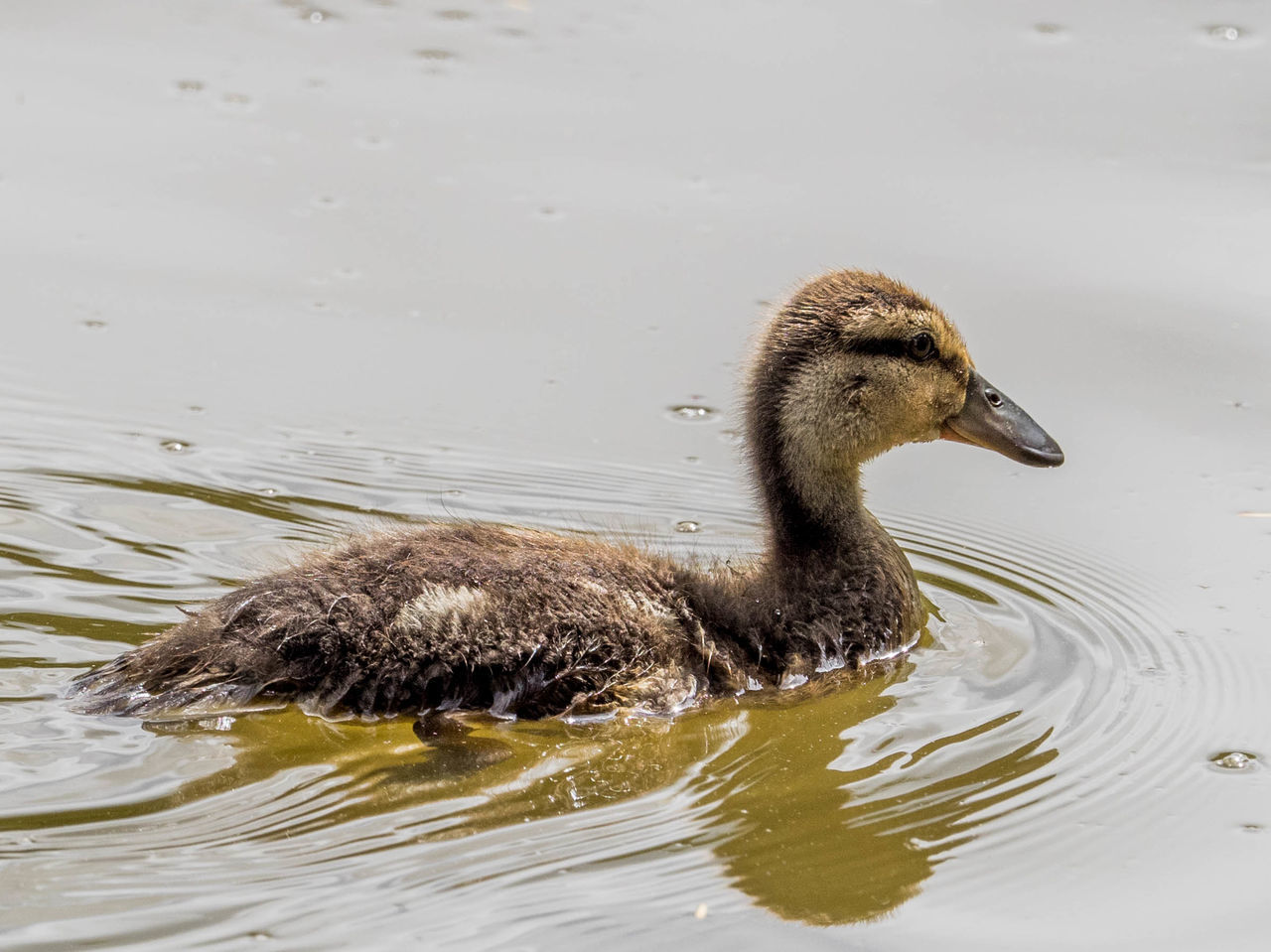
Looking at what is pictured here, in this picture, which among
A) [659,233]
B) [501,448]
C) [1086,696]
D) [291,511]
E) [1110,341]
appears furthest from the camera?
[659,233]

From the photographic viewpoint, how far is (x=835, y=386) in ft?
20.9

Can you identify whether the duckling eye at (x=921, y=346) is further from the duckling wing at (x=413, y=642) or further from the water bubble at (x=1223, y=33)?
the water bubble at (x=1223, y=33)

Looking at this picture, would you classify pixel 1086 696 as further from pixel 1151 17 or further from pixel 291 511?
pixel 1151 17

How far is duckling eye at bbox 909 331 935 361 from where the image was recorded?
6477mm

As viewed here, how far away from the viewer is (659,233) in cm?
879

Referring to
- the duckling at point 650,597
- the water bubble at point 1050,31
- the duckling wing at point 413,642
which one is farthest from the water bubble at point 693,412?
the water bubble at point 1050,31

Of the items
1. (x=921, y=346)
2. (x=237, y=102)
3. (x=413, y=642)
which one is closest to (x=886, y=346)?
(x=921, y=346)

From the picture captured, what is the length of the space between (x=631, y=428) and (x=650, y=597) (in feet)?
6.02

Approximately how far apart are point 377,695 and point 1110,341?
403cm

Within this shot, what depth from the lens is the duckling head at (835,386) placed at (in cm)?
635

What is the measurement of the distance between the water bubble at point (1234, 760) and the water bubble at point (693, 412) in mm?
2780

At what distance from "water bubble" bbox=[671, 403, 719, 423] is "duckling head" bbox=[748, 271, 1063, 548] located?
1.22m

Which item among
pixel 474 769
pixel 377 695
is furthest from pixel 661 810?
pixel 377 695

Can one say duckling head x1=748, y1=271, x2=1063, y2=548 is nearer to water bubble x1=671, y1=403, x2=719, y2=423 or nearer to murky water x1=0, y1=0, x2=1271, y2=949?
murky water x1=0, y1=0, x2=1271, y2=949
